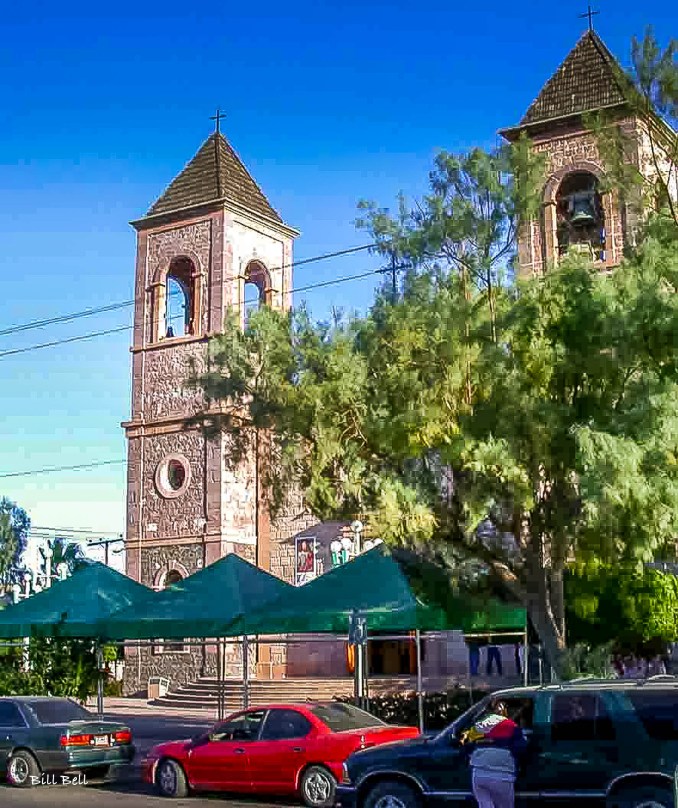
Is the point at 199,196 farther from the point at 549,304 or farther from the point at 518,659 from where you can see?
the point at 549,304

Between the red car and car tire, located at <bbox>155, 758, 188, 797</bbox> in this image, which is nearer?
the red car

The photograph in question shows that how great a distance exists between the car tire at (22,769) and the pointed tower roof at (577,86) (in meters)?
23.2

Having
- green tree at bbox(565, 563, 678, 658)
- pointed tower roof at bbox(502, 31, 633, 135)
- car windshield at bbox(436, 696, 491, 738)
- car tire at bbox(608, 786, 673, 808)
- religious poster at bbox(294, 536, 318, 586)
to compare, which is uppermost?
pointed tower roof at bbox(502, 31, 633, 135)

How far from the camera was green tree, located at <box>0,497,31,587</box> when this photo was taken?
225 feet

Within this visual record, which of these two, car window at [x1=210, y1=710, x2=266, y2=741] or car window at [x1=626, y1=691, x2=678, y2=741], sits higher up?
car window at [x1=626, y1=691, x2=678, y2=741]

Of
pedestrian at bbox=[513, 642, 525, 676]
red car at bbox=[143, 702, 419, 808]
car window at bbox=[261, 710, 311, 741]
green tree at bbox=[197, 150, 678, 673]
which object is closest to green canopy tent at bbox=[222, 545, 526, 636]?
green tree at bbox=[197, 150, 678, 673]

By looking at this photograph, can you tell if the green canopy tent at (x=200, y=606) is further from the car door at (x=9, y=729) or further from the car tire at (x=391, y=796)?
the car tire at (x=391, y=796)

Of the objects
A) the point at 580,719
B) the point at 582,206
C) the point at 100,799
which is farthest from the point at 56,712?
the point at 582,206

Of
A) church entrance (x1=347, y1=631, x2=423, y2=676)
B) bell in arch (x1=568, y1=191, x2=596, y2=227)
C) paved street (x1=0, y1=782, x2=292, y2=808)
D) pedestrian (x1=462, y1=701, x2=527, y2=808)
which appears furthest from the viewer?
church entrance (x1=347, y1=631, x2=423, y2=676)

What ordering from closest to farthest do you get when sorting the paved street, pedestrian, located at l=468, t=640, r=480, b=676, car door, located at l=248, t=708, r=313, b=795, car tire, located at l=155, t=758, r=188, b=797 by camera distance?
car door, located at l=248, t=708, r=313, b=795
the paved street
car tire, located at l=155, t=758, r=188, b=797
pedestrian, located at l=468, t=640, r=480, b=676

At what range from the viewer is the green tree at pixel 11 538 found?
68.6 m

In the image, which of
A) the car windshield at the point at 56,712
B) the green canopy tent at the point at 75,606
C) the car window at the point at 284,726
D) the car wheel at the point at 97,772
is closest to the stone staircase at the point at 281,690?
the green canopy tent at the point at 75,606

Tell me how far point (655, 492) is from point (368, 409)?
→ 4584 millimetres
